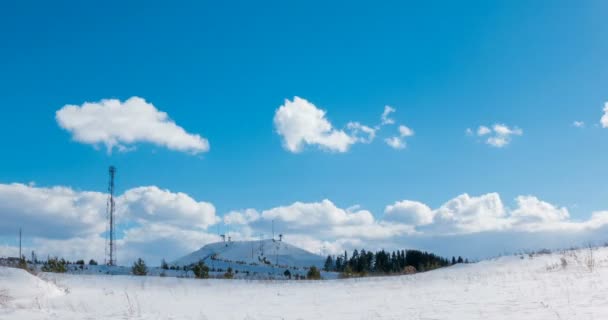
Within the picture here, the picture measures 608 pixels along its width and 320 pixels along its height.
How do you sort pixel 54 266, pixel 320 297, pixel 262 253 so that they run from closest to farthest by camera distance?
pixel 320 297, pixel 54 266, pixel 262 253

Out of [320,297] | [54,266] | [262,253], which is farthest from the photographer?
[262,253]

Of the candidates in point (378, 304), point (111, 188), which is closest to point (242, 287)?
point (378, 304)

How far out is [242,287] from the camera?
80.5 ft

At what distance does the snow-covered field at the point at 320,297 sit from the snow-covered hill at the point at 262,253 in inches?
3781

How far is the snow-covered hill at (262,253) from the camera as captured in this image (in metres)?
125

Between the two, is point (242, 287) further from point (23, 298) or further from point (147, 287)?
point (23, 298)

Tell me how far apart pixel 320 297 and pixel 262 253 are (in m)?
112

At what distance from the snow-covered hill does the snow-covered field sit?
96.0 metres

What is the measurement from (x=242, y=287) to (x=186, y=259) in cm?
10905

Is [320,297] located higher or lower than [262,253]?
higher

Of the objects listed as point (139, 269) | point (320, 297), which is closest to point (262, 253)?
point (139, 269)

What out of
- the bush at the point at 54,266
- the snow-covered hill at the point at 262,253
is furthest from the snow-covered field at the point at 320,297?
the snow-covered hill at the point at 262,253

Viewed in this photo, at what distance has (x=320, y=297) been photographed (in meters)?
19.2

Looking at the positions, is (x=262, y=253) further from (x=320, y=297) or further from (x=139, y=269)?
(x=320, y=297)
